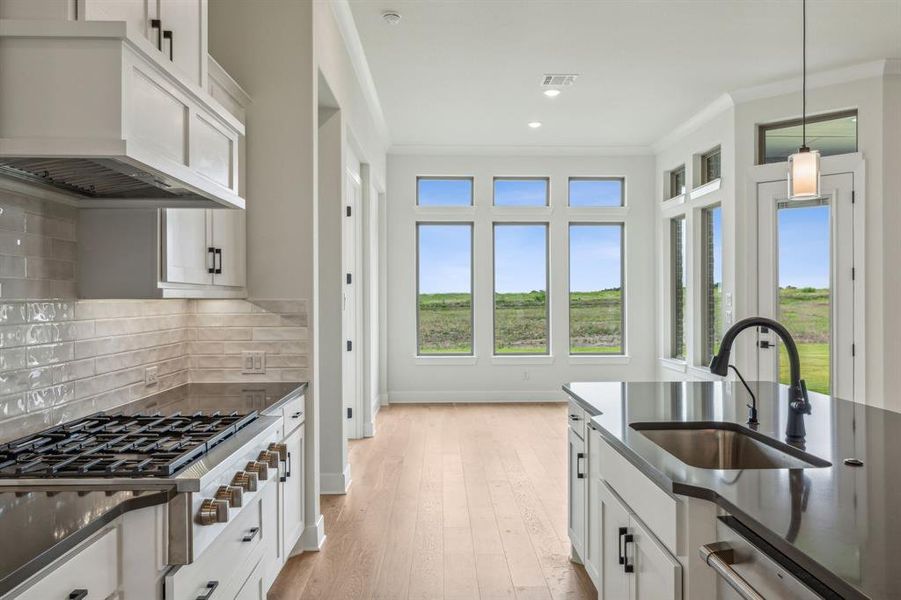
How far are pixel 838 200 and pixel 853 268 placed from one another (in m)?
0.59

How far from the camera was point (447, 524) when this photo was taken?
3514 millimetres

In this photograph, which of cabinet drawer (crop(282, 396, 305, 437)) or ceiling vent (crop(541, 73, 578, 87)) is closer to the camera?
cabinet drawer (crop(282, 396, 305, 437))

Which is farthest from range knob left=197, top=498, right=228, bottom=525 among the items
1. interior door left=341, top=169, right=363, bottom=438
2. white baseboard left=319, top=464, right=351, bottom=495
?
interior door left=341, top=169, right=363, bottom=438

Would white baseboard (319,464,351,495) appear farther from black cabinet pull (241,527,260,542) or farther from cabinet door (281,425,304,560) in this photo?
black cabinet pull (241,527,260,542)

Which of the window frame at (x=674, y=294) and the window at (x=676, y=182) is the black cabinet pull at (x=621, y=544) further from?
the window at (x=676, y=182)

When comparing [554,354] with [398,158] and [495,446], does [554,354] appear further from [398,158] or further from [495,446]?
[398,158]

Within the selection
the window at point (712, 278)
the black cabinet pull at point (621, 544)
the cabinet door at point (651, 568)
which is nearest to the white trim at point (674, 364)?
the window at point (712, 278)

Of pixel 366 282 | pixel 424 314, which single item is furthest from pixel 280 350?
pixel 424 314

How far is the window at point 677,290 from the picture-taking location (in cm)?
694

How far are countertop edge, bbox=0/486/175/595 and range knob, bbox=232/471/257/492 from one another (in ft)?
1.25

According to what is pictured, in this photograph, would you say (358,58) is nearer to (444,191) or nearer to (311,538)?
(444,191)

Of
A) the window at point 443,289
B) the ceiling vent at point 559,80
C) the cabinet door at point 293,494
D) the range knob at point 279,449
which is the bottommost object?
the cabinet door at point 293,494

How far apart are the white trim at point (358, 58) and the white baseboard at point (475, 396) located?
317cm

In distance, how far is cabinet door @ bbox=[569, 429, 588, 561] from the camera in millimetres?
2623
